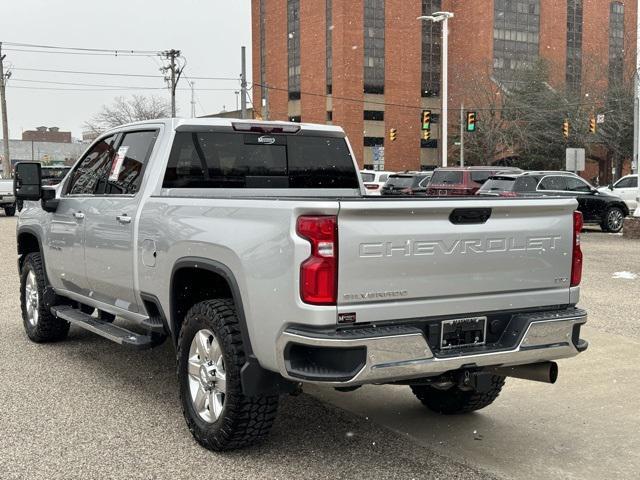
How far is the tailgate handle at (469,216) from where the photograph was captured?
3.93 metres

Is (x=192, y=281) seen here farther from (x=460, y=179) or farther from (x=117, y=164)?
(x=460, y=179)

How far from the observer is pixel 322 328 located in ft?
11.9

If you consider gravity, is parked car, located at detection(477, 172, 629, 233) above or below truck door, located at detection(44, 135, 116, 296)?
below

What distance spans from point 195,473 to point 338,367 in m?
1.08

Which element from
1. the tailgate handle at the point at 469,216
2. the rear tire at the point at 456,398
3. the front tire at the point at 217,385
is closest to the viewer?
the tailgate handle at the point at 469,216

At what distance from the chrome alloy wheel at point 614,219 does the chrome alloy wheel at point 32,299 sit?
695 inches

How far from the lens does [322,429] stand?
479 cm

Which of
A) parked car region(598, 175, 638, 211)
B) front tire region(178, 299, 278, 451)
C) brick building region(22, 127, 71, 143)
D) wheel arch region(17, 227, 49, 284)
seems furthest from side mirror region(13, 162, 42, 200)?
brick building region(22, 127, 71, 143)

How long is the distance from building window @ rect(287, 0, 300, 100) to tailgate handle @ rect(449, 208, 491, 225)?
72647 mm

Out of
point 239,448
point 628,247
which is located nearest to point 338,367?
point 239,448

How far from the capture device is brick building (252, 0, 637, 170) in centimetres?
6912

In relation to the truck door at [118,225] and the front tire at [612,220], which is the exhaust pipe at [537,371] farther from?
the front tire at [612,220]

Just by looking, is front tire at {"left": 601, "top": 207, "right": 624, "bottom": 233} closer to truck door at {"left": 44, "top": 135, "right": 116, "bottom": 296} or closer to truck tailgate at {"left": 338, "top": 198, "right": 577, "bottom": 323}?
truck door at {"left": 44, "top": 135, "right": 116, "bottom": 296}

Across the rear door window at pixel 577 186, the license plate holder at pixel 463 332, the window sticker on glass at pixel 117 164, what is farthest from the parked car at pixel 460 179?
the license plate holder at pixel 463 332
